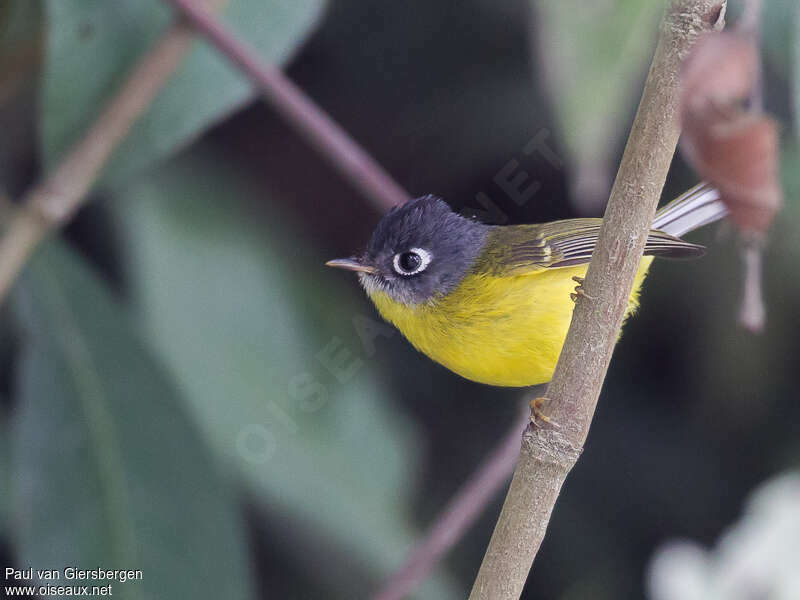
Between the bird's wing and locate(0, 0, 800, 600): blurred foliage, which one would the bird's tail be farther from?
locate(0, 0, 800, 600): blurred foliage

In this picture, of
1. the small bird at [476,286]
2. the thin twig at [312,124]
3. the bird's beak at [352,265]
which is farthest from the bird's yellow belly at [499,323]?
the thin twig at [312,124]

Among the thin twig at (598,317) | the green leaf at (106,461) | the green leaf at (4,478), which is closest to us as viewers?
the thin twig at (598,317)

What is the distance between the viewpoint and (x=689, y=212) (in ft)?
3.10

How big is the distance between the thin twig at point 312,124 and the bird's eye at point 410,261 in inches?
4.5

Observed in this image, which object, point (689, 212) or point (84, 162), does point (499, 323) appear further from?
point (84, 162)

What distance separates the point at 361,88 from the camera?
179cm

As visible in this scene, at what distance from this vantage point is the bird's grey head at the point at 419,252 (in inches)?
45.6

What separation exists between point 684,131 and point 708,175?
0.10 feet

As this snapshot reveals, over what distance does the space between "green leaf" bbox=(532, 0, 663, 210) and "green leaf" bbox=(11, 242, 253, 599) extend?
761 millimetres

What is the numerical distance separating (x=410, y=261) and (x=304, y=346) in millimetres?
523

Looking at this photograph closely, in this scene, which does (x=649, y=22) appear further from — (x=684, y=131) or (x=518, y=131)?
(x=684, y=131)

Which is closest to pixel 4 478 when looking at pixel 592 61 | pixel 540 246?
pixel 540 246

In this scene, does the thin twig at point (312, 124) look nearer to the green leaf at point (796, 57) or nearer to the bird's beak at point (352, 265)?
the bird's beak at point (352, 265)

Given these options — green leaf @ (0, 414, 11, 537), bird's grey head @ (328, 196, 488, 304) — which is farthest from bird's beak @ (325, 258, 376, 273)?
green leaf @ (0, 414, 11, 537)
